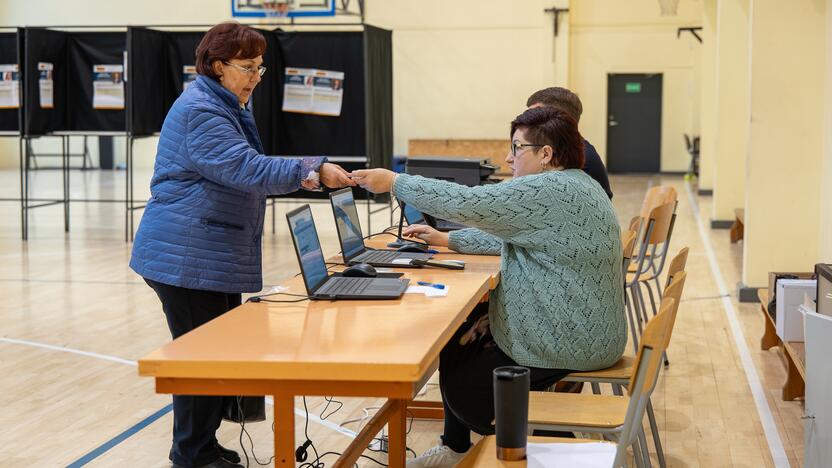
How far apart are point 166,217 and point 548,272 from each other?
1.15 meters

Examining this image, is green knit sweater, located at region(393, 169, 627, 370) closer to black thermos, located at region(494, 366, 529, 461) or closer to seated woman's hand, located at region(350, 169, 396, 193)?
seated woman's hand, located at region(350, 169, 396, 193)

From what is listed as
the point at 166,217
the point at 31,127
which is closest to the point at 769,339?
the point at 166,217

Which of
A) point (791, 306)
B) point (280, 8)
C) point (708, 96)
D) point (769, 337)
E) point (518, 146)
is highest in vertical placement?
point (280, 8)

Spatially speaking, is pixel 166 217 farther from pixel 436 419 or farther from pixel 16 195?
pixel 16 195

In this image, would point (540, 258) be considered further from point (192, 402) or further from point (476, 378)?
point (192, 402)

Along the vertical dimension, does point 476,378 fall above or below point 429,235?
below

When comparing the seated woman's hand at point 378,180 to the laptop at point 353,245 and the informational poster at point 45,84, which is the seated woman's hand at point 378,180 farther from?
the informational poster at point 45,84

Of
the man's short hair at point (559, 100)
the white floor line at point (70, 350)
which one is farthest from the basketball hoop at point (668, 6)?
the white floor line at point (70, 350)

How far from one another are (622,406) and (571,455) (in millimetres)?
385

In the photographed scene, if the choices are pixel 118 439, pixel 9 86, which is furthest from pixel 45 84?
pixel 118 439

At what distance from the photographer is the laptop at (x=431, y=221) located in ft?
13.2

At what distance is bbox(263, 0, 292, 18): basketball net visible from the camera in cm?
1508

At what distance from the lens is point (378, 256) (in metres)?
3.45

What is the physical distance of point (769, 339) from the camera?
16.4ft
